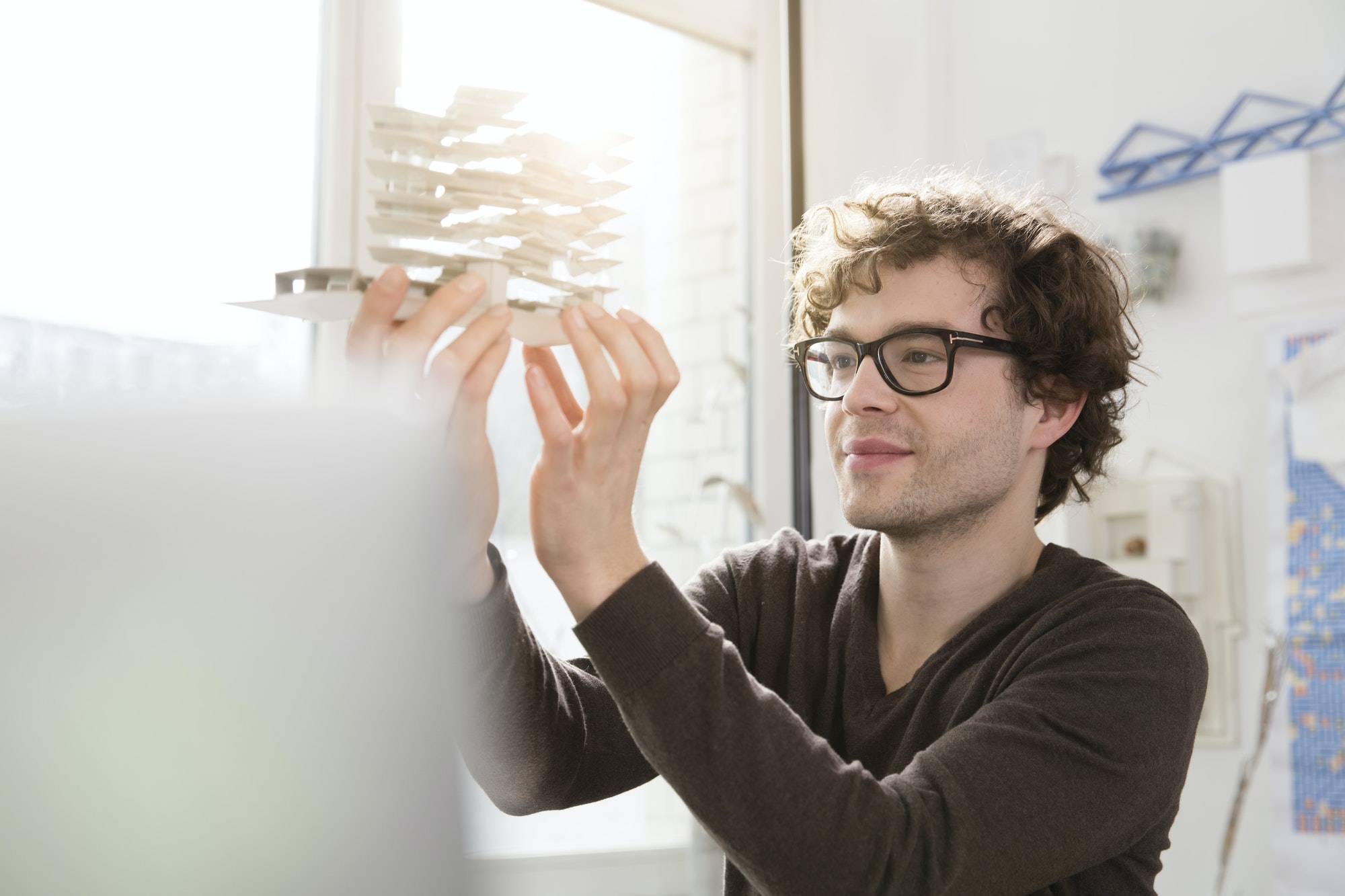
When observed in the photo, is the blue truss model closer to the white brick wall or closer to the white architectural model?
the white brick wall

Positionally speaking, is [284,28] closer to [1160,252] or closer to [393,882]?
[1160,252]

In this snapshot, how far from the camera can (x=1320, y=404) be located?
215 centimetres

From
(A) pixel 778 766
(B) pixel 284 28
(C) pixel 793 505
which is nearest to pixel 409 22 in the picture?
(B) pixel 284 28

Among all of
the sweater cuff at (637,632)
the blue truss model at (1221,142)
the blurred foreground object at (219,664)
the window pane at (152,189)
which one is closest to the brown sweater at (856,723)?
the sweater cuff at (637,632)

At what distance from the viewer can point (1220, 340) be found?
2352 millimetres

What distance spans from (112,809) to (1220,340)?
2.45m

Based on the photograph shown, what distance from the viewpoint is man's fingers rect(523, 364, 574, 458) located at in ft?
2.71

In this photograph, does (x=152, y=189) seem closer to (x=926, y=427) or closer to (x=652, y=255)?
(x=652, y=255)

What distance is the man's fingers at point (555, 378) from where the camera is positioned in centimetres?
92

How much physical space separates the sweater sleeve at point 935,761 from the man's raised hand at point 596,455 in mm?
30

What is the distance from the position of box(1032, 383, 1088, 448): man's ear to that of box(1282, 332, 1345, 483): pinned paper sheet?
2.92 ft

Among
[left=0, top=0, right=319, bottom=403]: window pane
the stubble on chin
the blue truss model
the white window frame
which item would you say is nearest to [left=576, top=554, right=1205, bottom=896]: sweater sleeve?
the stubble on chin

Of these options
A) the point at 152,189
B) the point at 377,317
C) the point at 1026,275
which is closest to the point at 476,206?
the point at 377,317

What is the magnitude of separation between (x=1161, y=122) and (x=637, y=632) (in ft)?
7.01
